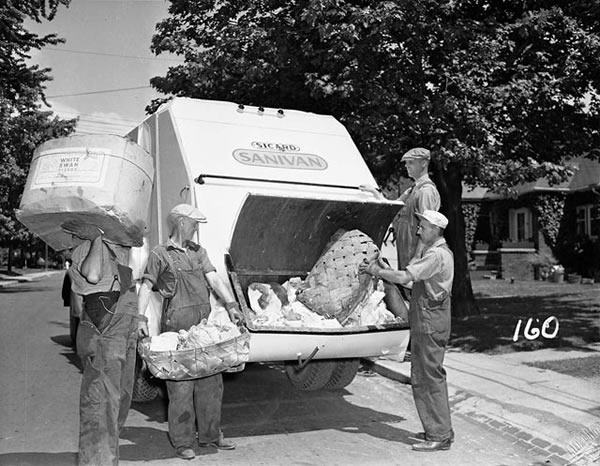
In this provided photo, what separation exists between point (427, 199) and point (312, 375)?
2275 millimetres

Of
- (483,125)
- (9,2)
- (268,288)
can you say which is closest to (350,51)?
(483,125)

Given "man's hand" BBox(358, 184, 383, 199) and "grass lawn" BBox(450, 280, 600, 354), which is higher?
"man's hand" BBox(358, 184, 383, 199)

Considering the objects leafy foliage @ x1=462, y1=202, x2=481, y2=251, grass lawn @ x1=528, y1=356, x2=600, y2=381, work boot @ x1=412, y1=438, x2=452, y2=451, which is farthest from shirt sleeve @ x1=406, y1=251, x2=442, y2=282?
leafy foliage @ x1=462, y1=202, x2=481, y2=251

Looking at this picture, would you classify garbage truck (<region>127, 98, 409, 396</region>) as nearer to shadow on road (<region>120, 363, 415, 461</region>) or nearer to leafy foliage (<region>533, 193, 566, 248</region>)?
shadow on road (<region>120, 363, 415, 461</region>)

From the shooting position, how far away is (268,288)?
20.5 ft

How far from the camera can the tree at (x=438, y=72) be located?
9.68 m

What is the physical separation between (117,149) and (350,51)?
594 centimetres

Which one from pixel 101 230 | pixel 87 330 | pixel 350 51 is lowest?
pixel 87 330

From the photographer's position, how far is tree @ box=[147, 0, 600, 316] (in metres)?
9.68

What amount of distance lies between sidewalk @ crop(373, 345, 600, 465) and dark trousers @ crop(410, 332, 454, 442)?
78 cm

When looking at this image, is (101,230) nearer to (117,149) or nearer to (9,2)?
(117,149)

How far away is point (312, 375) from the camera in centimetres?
727

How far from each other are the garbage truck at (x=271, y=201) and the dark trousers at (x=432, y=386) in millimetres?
338

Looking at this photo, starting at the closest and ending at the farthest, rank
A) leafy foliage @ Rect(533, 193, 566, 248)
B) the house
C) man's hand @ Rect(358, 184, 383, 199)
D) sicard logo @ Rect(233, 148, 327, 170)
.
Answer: sicard logo @ Rect(233, 148, 327, 170) < man's hand @ Rect(358, 184, 383, 199) < the house < leafy foliage @ Rect(533, 193, 566, 248)
